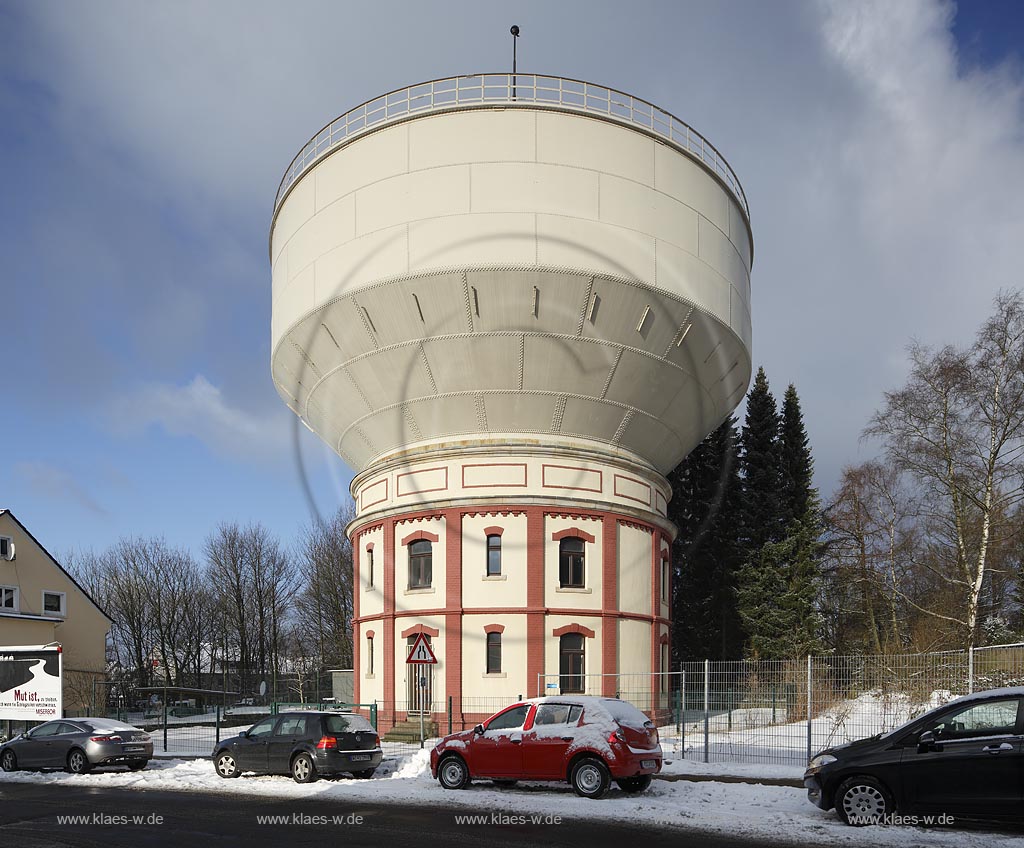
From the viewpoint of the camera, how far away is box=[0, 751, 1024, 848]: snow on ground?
11.4m

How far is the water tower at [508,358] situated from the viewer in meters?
23.9

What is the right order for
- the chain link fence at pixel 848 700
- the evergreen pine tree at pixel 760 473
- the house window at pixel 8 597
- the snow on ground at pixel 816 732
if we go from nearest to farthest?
1. the chain link fence at pixel 848 700
2. the snow on ground at pixel 816 732
3. the house window at pixel 8 597
4. the evergreen pine tree at pixel 760 473

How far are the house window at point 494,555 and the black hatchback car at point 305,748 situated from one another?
907 centimetres

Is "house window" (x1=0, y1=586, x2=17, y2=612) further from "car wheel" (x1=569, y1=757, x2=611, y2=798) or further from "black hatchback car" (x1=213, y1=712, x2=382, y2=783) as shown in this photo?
"car wheel" (x1=569, y1=757, x2=611, y2=798)

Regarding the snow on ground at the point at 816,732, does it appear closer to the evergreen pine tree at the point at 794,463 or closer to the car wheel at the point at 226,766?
the car wheel at the point at 226,766

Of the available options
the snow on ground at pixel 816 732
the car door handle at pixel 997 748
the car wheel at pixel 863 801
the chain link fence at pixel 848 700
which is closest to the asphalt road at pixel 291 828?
the car wheel at pixel 863 801

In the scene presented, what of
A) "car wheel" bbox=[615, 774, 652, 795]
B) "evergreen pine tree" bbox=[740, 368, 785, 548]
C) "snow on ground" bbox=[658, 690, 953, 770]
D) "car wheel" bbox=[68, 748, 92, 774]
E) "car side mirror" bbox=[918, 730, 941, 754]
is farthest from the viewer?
"evergreen pine tree" bbox=[740, 368, 785, 548]

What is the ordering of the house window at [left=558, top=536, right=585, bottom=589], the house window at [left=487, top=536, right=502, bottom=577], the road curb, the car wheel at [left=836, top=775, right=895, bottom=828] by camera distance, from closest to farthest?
1. the car wheel at [left=836, top=775, right=895, bottom=828]
2. the road curb
3. the house window at [left=487, top=536, right=502, bottom=577]
4. the house window at [left=558, top=536, right=585, bottom=589]

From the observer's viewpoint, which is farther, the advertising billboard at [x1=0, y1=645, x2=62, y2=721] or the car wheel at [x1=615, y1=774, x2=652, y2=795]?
the advertising billboard at [x1=0, y1=645, x2=62, y2=721]

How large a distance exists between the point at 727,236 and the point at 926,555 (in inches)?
895

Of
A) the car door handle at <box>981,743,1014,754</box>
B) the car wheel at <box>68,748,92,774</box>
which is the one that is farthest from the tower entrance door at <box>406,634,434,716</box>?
the car door handle at <box>981,743,1014,754</box>

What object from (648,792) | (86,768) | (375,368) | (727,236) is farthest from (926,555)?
(86,768)

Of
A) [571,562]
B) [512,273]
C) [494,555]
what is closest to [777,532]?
[571,562]

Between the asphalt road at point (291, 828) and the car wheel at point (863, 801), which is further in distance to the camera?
the car wheel at point (863, 801)
